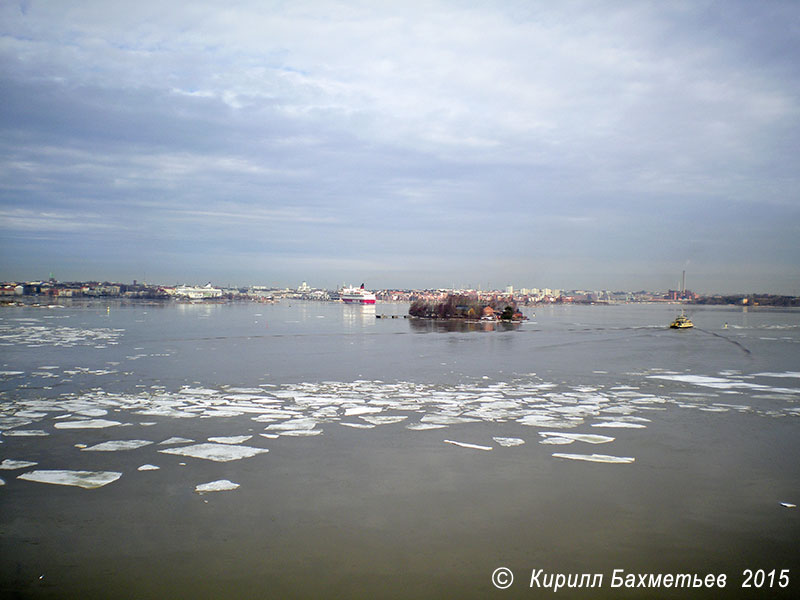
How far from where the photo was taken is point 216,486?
21.1 feet

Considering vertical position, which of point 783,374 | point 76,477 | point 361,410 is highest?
point 76,477

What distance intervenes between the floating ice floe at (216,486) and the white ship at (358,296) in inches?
6501

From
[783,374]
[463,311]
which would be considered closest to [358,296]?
[463,311]

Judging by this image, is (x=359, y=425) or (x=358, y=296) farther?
(x=358, y=296)

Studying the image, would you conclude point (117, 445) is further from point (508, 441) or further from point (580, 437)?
point (580, 437)

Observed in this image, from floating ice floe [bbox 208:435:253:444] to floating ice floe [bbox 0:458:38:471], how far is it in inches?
91.8

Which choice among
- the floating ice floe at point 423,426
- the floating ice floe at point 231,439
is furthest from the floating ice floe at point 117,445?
the floating ice floe at point 423,426

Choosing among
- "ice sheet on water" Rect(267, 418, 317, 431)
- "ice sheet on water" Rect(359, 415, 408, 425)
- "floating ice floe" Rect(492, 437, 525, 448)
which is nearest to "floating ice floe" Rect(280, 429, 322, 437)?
"ice sheet on water" Rect(267, 418, 317, 431)

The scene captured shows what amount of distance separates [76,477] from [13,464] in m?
1.17

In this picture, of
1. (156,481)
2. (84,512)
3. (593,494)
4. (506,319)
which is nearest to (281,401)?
(156,481)

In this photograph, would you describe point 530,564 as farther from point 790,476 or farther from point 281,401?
point 281,401

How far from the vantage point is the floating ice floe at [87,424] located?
9.19 meters

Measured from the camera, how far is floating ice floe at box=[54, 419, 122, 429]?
9188 millimetres

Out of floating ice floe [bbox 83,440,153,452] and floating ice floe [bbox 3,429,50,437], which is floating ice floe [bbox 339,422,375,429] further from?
floating ice floe [bbox 3,429,50,437]
